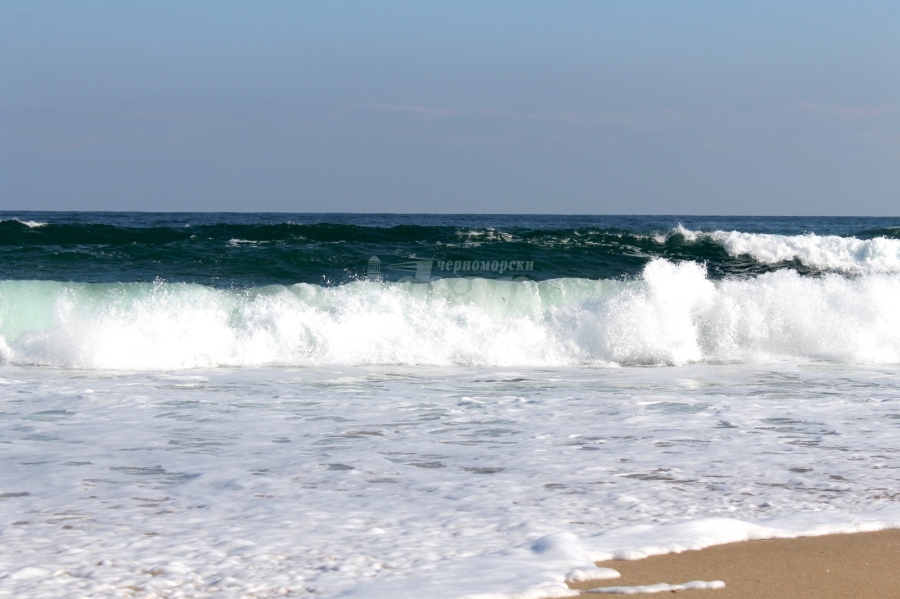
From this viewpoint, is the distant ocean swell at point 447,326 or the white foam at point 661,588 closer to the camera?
the white foam at point 661,588

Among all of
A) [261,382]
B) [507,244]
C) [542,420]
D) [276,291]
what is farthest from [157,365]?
[507,244]

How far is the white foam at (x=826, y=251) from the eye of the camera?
2183cm

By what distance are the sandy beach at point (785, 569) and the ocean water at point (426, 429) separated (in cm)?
12

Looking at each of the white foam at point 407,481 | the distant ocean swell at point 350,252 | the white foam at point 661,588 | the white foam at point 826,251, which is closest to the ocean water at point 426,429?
the white foam at point 407,481

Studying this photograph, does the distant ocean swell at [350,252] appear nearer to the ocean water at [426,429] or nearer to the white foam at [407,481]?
→ the ocean water at [426,429]

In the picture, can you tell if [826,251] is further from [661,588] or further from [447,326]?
[661,588]

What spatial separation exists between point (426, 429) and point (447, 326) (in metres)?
4.85

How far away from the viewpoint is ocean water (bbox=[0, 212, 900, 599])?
3.34 m

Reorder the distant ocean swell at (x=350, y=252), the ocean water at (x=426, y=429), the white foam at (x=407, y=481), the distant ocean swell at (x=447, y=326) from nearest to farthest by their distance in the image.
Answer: the white foam at (x=407, y=481) < the ocean water at (x=426, y=429) < the distant ocean swell at (x=447, y=326) < the distant ocean swell at (x=350, y=252)

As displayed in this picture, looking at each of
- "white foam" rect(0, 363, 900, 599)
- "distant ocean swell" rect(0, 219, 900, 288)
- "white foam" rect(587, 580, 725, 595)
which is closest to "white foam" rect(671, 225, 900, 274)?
"distant ocean swell" rect(0, 219, 900, 288)

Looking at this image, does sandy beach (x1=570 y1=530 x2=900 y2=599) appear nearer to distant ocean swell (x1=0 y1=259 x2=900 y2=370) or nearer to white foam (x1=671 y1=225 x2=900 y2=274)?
distant ocean swell (x1=0 y1=259 x2=900 y2=370)

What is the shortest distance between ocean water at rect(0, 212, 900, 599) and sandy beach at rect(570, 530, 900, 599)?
12 cm

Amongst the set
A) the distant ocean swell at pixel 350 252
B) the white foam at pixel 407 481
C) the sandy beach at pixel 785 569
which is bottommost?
the white foam at pixel 407 481

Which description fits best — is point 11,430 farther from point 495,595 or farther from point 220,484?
point 495,595
